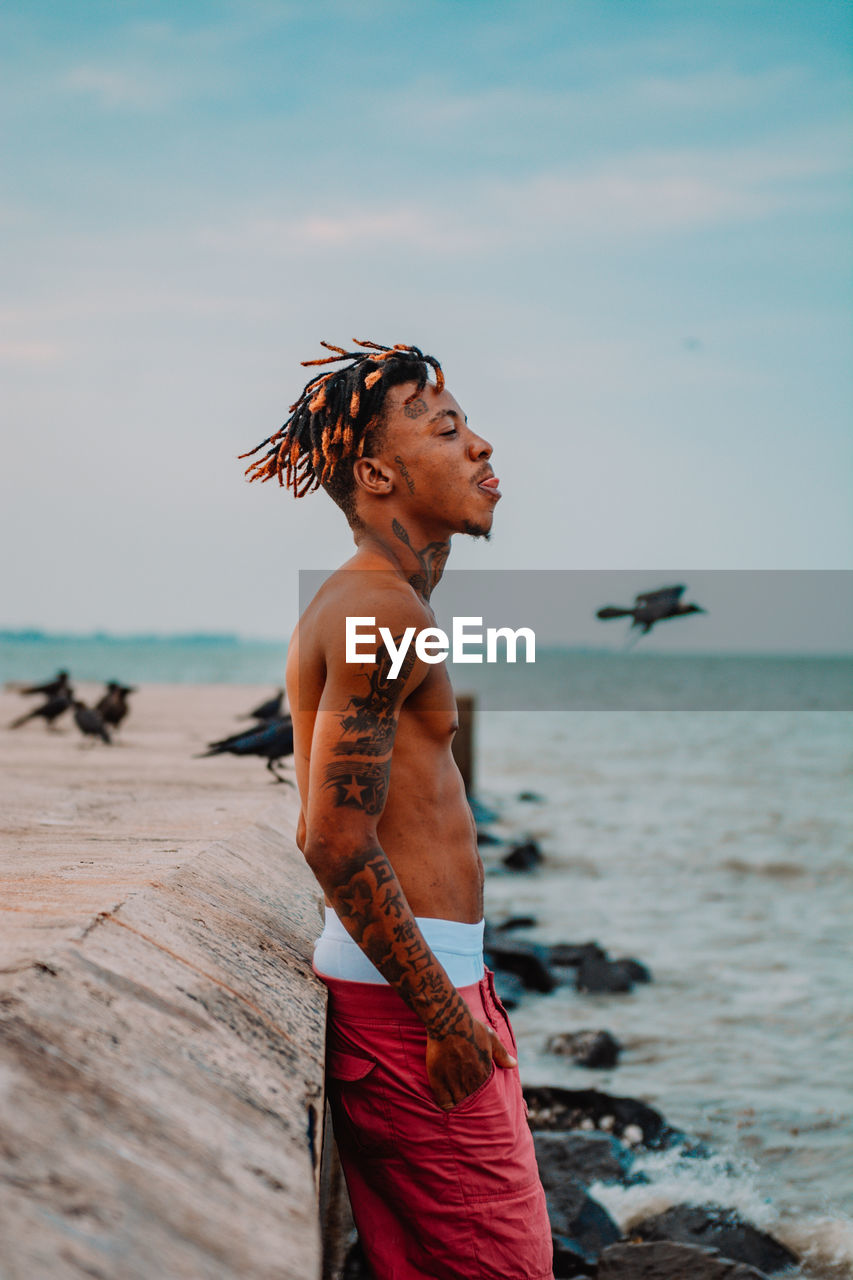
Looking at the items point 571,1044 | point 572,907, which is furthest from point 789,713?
point 571,1044

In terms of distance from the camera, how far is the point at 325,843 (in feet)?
7.94

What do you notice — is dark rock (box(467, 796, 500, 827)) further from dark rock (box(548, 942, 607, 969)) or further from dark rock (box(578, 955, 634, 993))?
dark rock (box(578, 955, 634, 993))

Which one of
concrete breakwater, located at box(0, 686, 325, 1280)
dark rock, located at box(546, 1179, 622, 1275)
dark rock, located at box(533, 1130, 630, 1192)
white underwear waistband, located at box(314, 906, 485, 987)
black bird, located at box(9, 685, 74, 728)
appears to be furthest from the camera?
black bird, located at box(9, 685, 74, 728)

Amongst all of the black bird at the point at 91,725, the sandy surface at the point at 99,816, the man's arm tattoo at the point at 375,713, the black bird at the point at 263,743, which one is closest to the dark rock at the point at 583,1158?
the sandy surface at the point at 99,816

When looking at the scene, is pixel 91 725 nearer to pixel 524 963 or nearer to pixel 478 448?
pixel 524 963

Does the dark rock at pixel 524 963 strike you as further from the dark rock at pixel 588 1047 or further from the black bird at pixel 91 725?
the black bird at pixel 91 725

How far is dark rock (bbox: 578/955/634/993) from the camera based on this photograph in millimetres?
9727

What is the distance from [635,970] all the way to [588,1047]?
2.29 m

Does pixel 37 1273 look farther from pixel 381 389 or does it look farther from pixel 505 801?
pixel 505 801

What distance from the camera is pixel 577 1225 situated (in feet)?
17.1

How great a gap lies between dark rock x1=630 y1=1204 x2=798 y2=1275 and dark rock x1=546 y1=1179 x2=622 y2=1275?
21 cm

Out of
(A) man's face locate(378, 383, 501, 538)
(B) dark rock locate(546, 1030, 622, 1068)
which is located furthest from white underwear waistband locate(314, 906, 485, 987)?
(B) dark rock locate(546, 1030, 622, 1068)

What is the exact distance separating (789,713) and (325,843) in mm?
76885

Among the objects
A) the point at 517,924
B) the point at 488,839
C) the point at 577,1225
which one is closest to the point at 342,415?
the point at 577,1225
